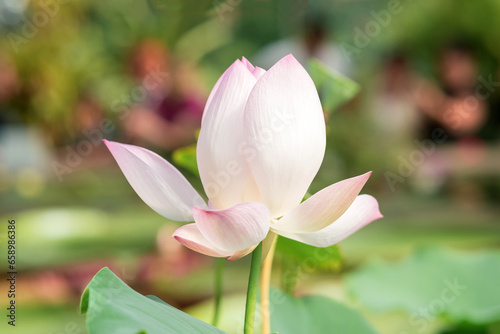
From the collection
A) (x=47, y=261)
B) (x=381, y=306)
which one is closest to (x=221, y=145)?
(x=381, y=306)

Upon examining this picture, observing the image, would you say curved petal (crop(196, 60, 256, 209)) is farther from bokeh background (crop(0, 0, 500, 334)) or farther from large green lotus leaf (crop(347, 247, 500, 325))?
large green lotus leaf (crop(347, 247, 500, 325))

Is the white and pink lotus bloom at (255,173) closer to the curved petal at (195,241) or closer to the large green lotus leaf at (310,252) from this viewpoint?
the curved petal at (195,241)

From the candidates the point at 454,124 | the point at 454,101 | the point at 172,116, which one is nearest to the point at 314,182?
the point at 172,116

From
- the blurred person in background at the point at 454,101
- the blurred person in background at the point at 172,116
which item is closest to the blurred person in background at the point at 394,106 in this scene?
the blurred person in background at the point at 454,101

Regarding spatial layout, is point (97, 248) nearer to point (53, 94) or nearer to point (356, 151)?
point (356, 151)

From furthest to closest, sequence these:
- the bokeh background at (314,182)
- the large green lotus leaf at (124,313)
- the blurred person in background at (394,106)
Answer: the blurred person in background at (394,106) < the bokeh background at (314,182) < the large green lotus leaf at (124,313)

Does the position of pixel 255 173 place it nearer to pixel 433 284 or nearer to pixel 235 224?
pixel 235 224
